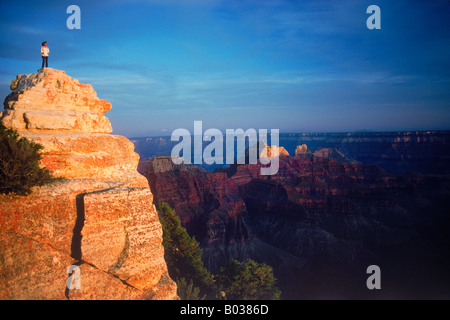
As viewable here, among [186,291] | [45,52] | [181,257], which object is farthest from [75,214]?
[181,257]

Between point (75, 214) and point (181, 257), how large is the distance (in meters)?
15.9

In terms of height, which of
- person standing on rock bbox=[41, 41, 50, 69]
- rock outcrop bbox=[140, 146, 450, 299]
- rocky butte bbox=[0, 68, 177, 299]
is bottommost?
rock outcrop bbox=[140, 146, 450, 299]

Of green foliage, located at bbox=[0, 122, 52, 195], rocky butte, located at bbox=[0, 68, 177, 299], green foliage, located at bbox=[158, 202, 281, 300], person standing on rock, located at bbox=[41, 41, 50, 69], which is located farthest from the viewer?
green foliage, located at bbox=[158, 202, 281, 300]

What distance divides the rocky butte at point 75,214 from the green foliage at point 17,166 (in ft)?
1.61

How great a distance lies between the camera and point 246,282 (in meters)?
28.0

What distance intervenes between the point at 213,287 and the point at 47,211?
18947mm

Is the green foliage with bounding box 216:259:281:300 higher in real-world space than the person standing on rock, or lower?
lower

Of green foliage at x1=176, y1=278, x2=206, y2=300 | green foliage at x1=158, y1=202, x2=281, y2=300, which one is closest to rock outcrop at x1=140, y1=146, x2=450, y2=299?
green foliage at x1=158, y1=202, x2=281, y2=300

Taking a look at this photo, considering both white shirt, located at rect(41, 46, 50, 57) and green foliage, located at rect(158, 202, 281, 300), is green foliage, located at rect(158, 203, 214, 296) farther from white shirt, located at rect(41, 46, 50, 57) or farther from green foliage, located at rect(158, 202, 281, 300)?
white shirt, located at rect(41, 46, 50, 57)

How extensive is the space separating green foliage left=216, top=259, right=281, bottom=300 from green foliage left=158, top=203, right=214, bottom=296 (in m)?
2.21

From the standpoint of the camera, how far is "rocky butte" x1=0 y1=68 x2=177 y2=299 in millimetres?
11195

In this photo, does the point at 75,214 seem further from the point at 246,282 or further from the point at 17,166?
the point at 246,282
